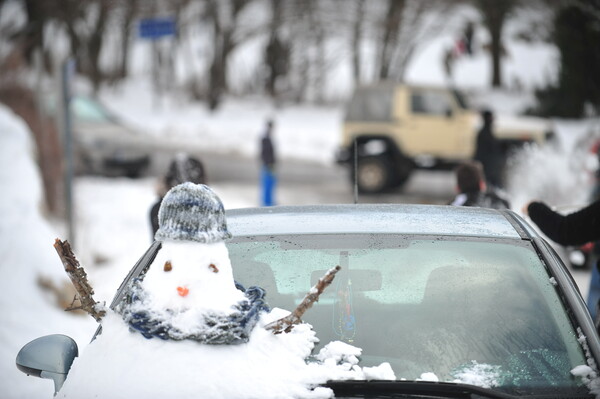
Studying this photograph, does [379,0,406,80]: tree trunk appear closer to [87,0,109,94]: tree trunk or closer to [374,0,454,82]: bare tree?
[374,0,454,82]: bare tree

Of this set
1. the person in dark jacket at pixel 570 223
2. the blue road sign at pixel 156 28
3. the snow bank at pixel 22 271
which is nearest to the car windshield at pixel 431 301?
the person in dark jacket at pixel 570 223

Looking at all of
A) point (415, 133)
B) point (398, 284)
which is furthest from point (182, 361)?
point (415, 133)

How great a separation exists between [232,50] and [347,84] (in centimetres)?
743

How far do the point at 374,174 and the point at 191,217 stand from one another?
14484mm

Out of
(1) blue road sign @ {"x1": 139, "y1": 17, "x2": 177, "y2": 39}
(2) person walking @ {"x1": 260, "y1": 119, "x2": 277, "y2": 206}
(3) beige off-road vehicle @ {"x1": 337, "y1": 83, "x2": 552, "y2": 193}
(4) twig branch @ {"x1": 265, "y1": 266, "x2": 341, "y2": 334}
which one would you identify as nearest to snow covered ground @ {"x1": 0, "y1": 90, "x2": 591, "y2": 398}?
(2) person walking @ {"x1": 260, "y1": 119, "x2": 277, "y2": 206}

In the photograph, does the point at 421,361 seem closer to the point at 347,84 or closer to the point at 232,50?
the point at 232,50

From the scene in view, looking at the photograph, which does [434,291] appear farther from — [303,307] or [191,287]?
[191,287]

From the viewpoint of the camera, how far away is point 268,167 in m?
15.4

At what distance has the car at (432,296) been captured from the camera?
9.28ft

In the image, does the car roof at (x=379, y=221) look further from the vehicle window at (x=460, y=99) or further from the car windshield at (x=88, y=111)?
the car windshield at (x=88, y=111)

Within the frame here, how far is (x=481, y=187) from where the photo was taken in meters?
6.45

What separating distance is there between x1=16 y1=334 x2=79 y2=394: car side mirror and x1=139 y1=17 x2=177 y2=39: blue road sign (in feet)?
55.0

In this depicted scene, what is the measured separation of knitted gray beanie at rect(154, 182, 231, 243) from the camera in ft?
8.70

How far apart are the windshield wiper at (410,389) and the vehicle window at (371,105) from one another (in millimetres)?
14945
